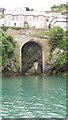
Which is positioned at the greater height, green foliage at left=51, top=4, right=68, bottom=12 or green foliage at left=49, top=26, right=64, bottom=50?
green foliage at left=51, top=4, right=68, bottom=12

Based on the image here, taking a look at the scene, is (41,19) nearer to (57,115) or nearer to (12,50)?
(12,50)

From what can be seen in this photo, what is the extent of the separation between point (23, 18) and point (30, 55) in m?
15.3

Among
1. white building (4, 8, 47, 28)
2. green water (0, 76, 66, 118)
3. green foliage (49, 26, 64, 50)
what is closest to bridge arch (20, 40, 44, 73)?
green foliage (49, 26, 64, 50)

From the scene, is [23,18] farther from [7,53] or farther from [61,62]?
[61,62]

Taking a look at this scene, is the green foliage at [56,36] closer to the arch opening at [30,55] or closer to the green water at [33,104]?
the arch opening at [30,55]

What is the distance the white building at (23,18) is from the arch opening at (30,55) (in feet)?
41.8

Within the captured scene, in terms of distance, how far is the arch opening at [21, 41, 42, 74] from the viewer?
2320 inches

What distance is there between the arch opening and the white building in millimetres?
12744

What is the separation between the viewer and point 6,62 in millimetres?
54750

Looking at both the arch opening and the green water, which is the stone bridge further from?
the green water

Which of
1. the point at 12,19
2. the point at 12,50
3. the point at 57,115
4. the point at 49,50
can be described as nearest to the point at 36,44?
the point at 49,50

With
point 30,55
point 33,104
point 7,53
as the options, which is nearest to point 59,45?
point 30,55

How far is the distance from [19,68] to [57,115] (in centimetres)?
3661

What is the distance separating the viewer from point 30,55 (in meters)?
60.1
